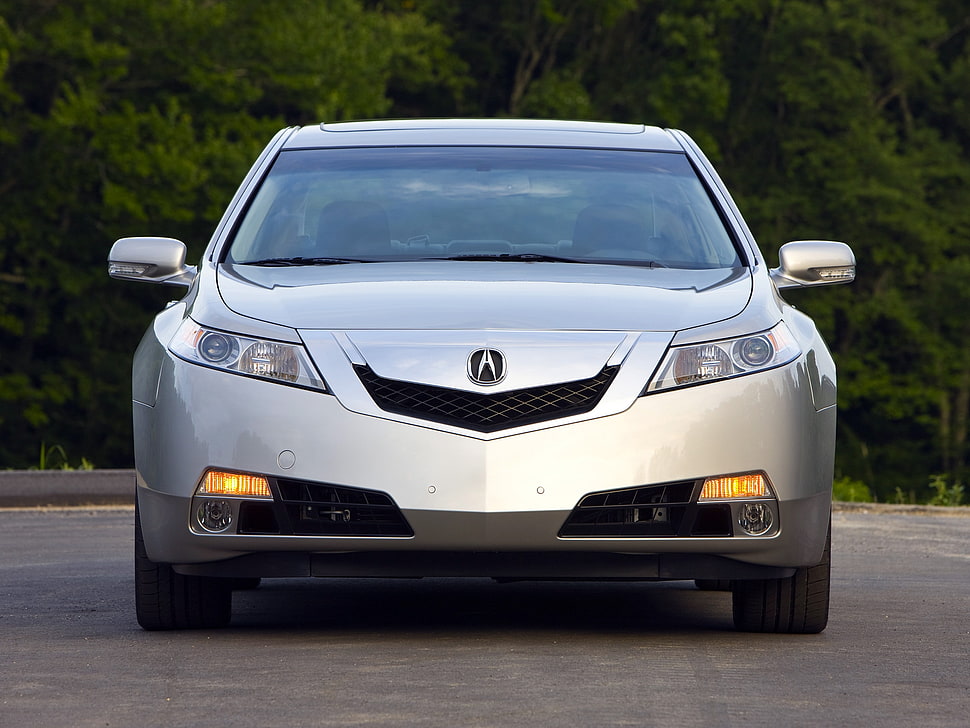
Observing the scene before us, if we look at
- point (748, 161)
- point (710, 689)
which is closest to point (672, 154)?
point (710, 689)

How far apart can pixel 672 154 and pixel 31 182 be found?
28.2 m

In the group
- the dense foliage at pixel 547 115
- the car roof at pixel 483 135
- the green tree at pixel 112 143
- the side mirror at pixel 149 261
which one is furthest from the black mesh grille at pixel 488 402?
the dense foliage at pixel 547 115

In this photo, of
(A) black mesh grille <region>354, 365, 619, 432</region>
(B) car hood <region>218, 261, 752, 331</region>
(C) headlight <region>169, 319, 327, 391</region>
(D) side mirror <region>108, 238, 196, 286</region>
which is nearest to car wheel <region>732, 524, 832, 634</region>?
(B) car hood <region>218, 261, 752, 331</region>

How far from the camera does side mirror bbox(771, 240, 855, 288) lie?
22.2 ft

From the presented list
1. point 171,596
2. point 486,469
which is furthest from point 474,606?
point 486,469

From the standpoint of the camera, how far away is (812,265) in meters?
6.75

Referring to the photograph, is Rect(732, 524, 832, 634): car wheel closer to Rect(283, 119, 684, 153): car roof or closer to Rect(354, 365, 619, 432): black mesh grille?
Rect(354, 365, 619, 432): black mesh grille

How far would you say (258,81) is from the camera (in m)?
34.8

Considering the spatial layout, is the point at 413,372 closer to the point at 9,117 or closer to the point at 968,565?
the point at 968,565

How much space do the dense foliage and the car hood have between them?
88.7ft

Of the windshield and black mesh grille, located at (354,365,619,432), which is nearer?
black mesh grille, located at (354,365,619,432)

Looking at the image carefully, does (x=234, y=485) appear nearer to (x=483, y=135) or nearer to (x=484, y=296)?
(x=484, y=296)

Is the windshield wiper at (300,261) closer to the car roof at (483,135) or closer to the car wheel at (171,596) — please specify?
the car roof at (483,135)

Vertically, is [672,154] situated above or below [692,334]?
above
